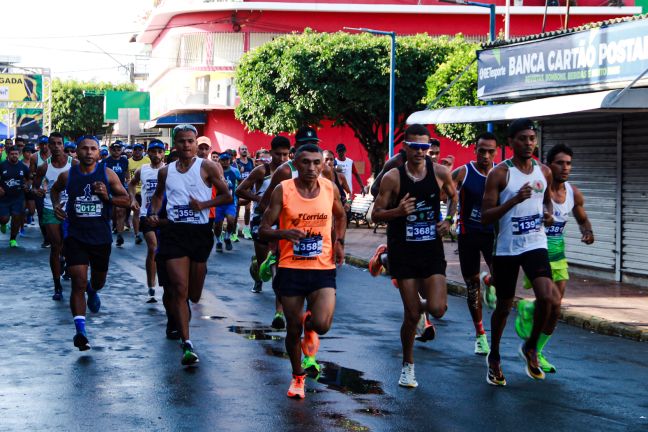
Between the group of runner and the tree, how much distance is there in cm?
3381

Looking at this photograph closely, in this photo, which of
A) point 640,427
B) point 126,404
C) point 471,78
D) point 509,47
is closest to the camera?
point 640,427

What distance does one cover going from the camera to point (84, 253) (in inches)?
403

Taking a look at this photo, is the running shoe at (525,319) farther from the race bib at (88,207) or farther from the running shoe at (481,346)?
the race bib at (88,207)

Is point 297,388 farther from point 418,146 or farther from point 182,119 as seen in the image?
point 182,119

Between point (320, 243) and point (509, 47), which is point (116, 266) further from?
point (320, 243)

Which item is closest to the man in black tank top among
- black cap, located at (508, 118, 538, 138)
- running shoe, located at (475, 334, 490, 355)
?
black cap, located at (508, 118, 538, 138)

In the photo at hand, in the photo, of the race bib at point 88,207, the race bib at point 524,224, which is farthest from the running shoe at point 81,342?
the race bib at point 524,224

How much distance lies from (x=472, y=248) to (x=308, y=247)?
2.84 metres

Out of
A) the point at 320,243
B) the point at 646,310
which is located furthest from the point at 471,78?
the point at 320,243

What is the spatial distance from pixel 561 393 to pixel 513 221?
1291 millimetres

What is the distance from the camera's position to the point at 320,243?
311 inches

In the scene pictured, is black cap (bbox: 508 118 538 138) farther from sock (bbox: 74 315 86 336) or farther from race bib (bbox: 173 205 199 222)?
sock (bbox: 74 315 86 336)

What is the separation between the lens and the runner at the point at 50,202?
13594 millimetres

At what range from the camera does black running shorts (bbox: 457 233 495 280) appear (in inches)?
403
